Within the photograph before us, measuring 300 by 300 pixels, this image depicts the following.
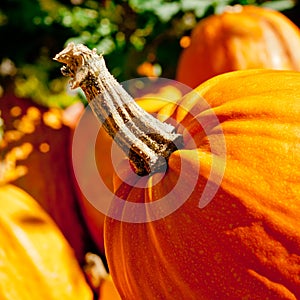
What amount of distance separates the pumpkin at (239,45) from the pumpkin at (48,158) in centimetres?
34

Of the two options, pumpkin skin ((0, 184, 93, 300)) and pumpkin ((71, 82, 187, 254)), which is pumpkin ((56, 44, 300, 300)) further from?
pumpkin ((71, 82, 187, 254))

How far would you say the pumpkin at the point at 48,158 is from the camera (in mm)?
1521

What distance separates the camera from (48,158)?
5.24ft

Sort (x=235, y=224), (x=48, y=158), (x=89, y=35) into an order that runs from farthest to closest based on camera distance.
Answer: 1. (x=89, y=35)
2. (x=48, y=158)
3. (x=235, y=224)

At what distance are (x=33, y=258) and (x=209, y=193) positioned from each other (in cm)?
46

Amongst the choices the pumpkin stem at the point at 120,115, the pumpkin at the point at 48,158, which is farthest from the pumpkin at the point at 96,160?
the pumpkin stem at the point at 120,115

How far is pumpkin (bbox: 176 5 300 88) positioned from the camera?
153 centimetres

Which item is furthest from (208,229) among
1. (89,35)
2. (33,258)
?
(89,35)

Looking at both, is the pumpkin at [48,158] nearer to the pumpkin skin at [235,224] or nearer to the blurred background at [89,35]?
the blurred background at [89,35]

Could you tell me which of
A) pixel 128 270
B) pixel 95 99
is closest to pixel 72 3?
pixel 95 99

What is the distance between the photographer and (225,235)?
0.94 meters

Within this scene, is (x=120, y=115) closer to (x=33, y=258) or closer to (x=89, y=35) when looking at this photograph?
(x=33, y=258)

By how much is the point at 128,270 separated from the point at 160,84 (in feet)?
2.44

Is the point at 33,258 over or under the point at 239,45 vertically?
under
